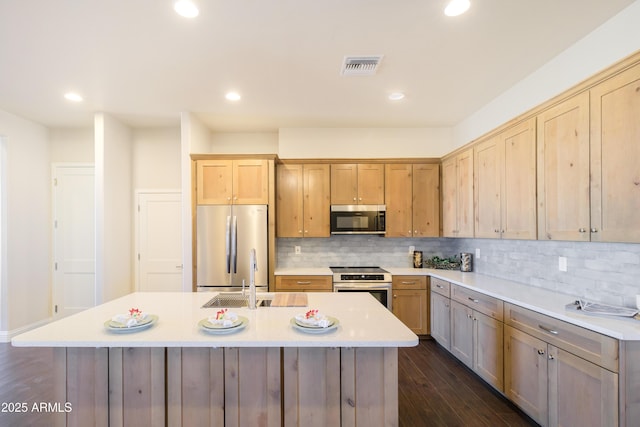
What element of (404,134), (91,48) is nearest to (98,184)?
(91,48)

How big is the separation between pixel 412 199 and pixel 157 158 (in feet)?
12.4

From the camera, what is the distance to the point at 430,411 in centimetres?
257

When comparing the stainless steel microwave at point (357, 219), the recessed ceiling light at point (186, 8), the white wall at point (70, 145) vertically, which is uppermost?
the recessed ceiling light at point (186, 8)

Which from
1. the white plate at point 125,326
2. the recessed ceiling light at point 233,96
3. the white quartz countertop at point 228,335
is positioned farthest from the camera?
the recessed ceiling light at point 233,96

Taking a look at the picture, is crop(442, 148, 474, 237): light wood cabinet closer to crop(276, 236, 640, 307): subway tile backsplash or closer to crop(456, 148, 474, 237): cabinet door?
crop(456, 148, 474, 237): cabinet door

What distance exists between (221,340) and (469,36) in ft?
8.78

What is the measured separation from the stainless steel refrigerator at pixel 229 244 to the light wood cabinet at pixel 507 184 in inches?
99.8

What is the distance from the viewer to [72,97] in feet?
11.7

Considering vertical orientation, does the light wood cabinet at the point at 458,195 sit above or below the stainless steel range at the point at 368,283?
above

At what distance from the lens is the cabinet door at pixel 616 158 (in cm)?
182

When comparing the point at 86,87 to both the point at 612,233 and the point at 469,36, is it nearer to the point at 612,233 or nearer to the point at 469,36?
the point at 469,36

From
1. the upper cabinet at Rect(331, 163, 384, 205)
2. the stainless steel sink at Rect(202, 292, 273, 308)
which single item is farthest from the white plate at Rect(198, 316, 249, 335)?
the upper cabinet at Rect(331, 163, 384, 205)

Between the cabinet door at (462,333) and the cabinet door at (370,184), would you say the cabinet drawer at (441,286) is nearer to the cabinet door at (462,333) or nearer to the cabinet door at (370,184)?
the cabinet door at (462,333)

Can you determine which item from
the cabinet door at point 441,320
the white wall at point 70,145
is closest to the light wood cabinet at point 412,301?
the cabinet door at point 441,320
